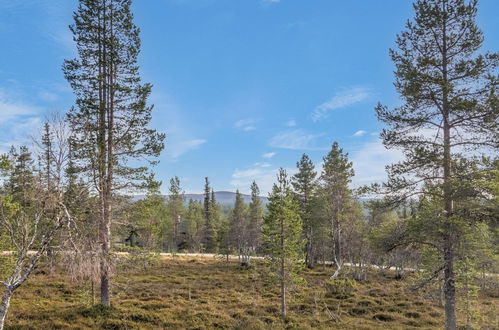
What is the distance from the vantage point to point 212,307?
64.6ft

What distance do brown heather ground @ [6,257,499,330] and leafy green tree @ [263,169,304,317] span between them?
7.63 ft

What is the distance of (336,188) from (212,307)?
2032 centimetres

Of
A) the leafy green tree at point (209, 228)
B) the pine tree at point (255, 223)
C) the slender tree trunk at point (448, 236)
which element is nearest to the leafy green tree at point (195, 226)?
the leafy green tree at point (209, 228)

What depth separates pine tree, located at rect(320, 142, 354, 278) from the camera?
1340 inches

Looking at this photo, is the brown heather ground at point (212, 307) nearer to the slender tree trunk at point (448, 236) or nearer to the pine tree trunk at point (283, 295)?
the pine tree trunk at point (283, 295)

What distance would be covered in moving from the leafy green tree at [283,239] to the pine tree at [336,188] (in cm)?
1518

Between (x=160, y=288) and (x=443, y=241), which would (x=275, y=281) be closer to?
(x=443, y=241)

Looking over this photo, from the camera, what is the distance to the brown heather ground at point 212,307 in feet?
49.6

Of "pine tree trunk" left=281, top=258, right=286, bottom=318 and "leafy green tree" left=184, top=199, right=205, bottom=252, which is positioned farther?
"leafy green tree" left=184, top=199, right=205, bottom=252

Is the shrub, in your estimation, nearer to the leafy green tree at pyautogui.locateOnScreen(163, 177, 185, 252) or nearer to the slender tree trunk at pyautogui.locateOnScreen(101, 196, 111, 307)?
the slender tree trunk at pyautogui.locateOnScreen(101, 196, 111, 307)

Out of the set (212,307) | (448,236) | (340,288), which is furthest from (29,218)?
(340,288)

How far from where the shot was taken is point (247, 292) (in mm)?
25875

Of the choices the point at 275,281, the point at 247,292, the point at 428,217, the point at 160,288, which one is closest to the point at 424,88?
the point at 428,217

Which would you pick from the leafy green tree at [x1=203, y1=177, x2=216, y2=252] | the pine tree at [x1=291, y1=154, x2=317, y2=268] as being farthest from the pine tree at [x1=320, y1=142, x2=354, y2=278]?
the leafy green tree at [x1=203, y1=177, x2=216, y2=252]
